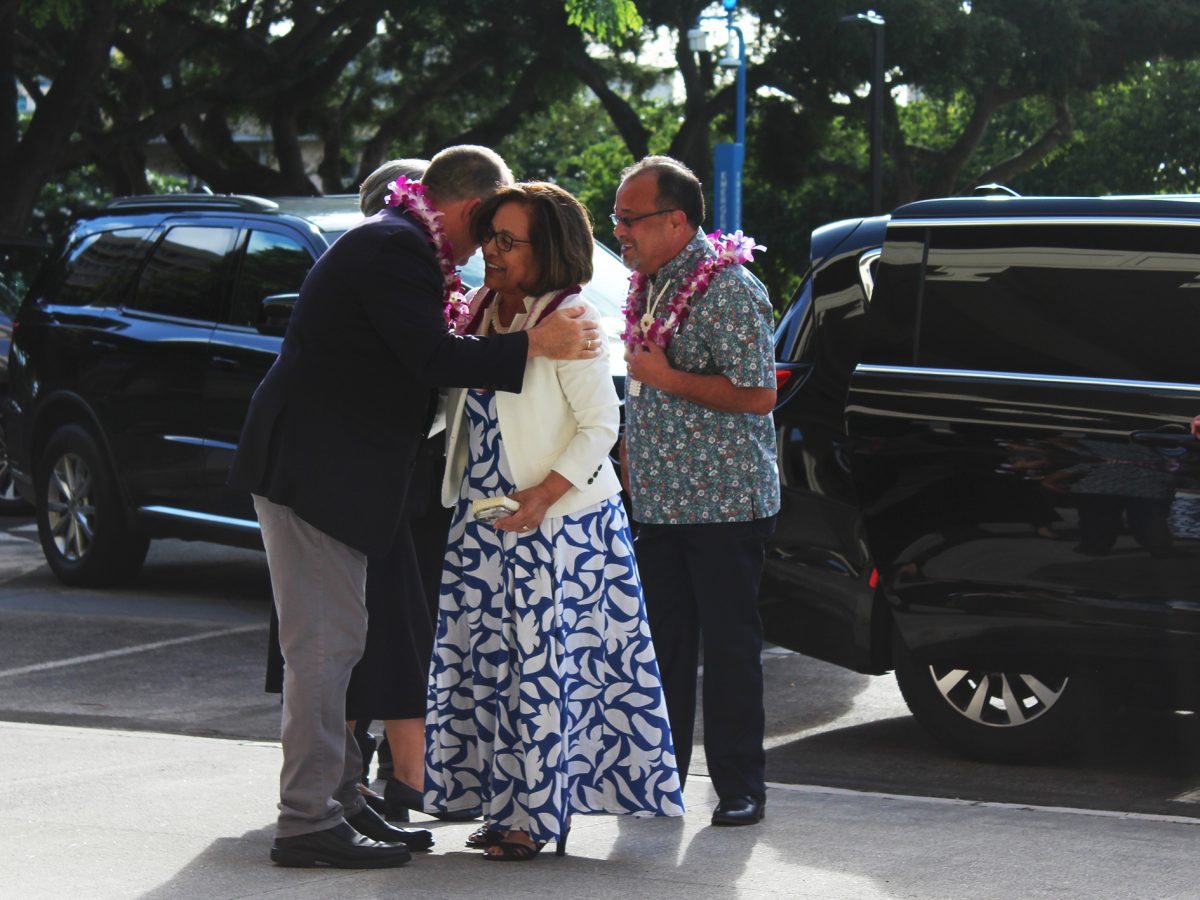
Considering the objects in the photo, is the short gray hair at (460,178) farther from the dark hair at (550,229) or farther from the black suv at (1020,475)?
the black suv at (1020,475)

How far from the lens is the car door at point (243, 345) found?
880 centimetres

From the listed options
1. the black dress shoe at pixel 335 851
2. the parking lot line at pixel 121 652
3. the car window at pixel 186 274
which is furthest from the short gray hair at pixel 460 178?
the car window at pixel 186 274

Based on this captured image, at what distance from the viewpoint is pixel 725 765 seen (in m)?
5.34

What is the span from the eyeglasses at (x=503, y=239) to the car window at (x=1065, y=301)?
177cm

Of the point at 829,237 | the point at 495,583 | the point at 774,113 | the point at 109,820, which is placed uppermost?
the point at 774,113

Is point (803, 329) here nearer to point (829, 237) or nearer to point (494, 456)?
point (829, 237)

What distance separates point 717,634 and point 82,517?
5.44m

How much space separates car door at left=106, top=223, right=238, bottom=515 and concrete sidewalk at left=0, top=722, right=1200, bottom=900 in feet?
11.1

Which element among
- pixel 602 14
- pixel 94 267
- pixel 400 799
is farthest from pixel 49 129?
pixel 400 799

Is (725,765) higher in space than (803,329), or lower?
lower

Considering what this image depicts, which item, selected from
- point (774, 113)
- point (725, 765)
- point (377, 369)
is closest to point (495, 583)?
point (377, 369)

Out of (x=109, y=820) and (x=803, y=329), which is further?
(x=803, y=329)

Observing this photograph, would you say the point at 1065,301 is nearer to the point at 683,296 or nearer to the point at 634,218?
the point at 683,296

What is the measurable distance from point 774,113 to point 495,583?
94.6 ft
